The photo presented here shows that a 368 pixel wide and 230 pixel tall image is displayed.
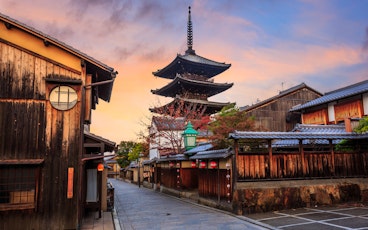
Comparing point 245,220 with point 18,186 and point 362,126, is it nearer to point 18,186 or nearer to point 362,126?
point 18,186

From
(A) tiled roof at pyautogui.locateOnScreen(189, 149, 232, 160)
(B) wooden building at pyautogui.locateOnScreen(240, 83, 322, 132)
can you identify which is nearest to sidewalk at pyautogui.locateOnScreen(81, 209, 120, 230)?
(A) tiled roof at pyautogui.locateOnScreen(189, 149, 232, 160)

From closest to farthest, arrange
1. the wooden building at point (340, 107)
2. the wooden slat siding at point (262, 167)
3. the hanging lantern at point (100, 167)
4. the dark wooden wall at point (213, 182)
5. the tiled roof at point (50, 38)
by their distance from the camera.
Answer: the tiled roof at point (50, 38)
the hanging lantern at point (100, 167)
the wooden slat siding at point (262, 167)
the dark wooden wall at point (213, 182)
the wooden building at point (340, 107)

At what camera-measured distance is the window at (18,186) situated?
467 inches

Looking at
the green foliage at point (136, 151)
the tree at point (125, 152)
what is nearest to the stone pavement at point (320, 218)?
the green foliage at point (136, 151)

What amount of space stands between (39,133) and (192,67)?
35.9 metres

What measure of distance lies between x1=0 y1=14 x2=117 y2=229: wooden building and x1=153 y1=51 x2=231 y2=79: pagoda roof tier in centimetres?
3143

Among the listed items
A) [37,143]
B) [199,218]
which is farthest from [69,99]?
[199,218]

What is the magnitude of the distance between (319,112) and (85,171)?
26.2 meters

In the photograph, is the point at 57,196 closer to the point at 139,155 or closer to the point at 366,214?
the point at 366,214

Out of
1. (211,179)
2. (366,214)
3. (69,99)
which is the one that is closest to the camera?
(69,99)

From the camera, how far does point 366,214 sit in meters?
14.3

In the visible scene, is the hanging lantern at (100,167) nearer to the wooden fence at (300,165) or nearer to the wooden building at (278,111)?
the wooden fence at (300,165)

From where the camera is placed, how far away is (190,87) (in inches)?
1799

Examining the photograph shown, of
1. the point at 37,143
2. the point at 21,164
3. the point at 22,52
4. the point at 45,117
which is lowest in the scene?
the point at 21,164
